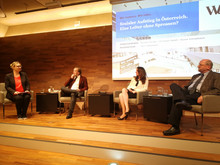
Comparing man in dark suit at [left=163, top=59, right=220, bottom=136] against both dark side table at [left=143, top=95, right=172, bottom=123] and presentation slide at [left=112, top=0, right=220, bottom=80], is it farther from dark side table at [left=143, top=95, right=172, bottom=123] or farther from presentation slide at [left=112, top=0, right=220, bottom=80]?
presentation slide at [left=112, top=0, right=220, bottom=80]

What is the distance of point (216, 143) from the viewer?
6.89 ft

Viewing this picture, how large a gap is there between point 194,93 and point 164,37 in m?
1.73

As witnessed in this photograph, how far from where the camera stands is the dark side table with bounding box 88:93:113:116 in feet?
12.3

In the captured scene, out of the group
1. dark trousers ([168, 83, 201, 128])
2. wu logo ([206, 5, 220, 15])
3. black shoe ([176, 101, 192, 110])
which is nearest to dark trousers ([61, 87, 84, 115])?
dark trousers ([168, 83, 201, 128])

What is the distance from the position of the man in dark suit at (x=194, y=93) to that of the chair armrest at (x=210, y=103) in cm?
6

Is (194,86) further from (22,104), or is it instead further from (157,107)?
(22,104)

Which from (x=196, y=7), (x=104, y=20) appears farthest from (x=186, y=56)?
(x=104, y=20)

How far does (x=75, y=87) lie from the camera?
4.19 m

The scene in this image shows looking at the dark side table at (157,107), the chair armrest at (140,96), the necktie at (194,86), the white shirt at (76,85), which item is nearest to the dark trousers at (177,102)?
the necktie at (194,86)

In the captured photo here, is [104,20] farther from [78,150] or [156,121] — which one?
[78,150]

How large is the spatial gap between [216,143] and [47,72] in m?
4.68

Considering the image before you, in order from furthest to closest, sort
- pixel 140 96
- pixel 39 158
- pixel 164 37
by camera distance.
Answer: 1. pixel 164 37
2. pixel 140 96
3. pixel 39 158

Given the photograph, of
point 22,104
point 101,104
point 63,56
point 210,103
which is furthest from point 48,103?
point 210,103

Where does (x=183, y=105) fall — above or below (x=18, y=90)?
below
